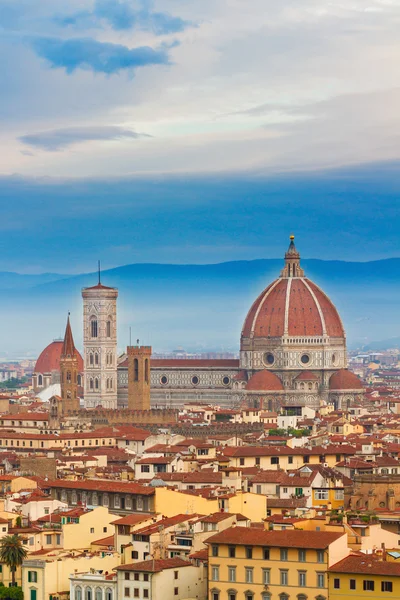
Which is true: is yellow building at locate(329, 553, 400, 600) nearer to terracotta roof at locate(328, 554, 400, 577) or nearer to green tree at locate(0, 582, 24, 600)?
terracotta roof at locate(328, 554, 400, 577)

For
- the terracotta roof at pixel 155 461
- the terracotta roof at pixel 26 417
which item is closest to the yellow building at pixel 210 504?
the terracotta roof at pixel 155 461

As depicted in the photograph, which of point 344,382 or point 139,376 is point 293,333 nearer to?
point 344,382

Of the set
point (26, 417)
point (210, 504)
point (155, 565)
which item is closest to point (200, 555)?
point (155, 565)

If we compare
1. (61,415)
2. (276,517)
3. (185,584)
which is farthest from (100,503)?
(61,415)

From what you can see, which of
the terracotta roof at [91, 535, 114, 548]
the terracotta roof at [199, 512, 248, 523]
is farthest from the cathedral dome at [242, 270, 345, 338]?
the terracotta roof at [199, 512, 248, 523]

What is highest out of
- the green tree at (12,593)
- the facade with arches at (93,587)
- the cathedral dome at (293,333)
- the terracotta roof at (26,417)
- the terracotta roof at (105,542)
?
the cathedral dome at (293,333)

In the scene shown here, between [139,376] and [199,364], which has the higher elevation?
[199,364]

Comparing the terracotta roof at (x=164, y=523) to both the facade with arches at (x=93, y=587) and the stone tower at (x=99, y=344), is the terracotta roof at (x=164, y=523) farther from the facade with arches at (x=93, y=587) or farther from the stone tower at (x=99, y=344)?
the stone tower at (x=99, y=344)
